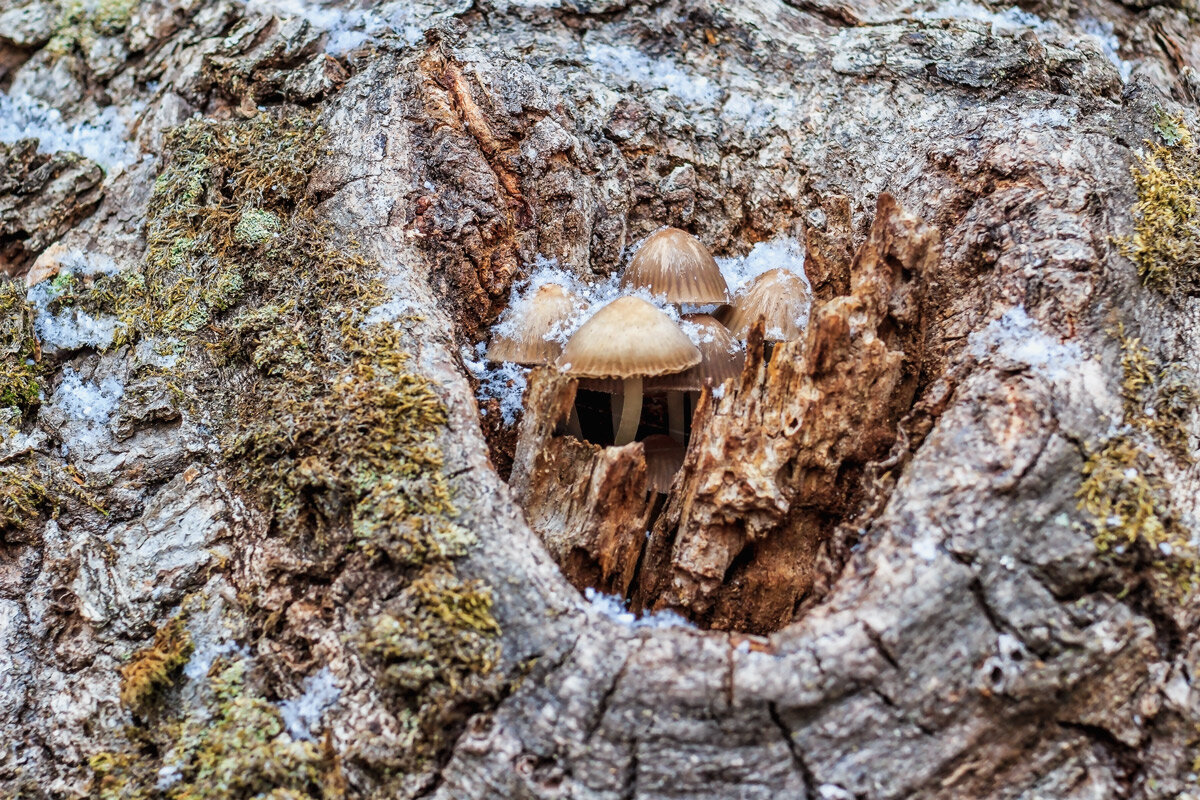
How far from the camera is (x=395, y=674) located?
2.04 metres

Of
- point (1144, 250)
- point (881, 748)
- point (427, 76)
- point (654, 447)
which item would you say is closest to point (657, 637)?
point (881, 748)

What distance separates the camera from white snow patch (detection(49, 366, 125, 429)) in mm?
2848

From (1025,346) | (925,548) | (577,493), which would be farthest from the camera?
(577,493)

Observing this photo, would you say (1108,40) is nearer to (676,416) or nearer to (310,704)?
(676,416)

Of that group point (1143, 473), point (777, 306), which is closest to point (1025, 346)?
point (1143, 473)

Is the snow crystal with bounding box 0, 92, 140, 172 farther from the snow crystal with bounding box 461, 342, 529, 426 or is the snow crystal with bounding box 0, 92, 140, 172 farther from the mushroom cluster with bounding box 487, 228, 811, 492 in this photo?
the mushroom cluster with bounding box 487, 228, 811, 492

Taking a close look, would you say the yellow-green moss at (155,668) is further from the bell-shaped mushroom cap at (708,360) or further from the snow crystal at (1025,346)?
the snow crystal at (1025,346)

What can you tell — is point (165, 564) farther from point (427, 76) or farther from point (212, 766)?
point (427, 76)

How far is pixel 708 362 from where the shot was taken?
Answer: 295cm

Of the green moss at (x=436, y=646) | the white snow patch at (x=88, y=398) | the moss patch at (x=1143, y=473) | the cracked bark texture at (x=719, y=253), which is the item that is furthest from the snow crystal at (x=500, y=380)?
the moss patch at (x=1143, y=473)

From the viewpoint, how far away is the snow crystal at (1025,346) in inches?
91.2

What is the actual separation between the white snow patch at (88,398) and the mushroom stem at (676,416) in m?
1.92

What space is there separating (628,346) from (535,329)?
42 centimetres

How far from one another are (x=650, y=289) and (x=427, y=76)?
1240mm
